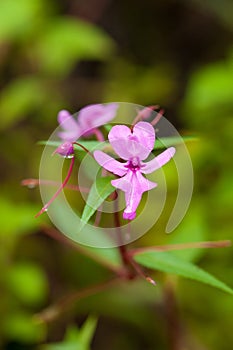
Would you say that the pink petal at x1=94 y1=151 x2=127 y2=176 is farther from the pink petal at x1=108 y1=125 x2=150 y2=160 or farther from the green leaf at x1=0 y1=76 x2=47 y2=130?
the green leaf at x1=0 y1=76 x2=47 y2=130

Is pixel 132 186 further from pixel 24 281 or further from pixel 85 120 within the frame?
pixel 24 281

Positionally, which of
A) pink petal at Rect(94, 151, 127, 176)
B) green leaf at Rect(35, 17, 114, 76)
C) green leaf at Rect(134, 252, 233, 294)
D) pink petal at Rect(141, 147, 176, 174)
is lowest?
green leaf at Rect(134, 252, 233, 294)

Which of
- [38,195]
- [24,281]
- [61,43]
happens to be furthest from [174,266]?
[61,43]

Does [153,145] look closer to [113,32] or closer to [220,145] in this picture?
[220,145]

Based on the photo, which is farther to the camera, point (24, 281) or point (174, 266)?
point (24, 281)

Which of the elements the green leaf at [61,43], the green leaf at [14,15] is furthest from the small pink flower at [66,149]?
the green leaf at [61,43]

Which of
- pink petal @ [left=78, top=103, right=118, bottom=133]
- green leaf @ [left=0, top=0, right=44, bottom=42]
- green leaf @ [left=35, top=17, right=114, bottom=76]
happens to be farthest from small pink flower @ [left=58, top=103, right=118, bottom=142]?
green leaf @ [left=35, top=17, right=114, bottom=76]
